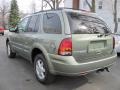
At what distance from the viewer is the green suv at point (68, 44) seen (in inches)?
158

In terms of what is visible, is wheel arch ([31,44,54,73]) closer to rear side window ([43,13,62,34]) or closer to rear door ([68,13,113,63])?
rear side window ([43,13,62,34])

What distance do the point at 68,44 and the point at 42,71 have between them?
116 cm

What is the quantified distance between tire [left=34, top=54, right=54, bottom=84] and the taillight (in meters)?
0.65

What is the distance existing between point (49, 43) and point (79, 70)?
901 millimetres

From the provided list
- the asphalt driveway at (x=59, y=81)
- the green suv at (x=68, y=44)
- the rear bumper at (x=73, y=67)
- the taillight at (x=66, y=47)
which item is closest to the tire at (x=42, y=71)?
the green suv at (x=68, y=44)

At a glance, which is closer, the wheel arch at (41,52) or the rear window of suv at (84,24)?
the rear window of suv at (84,24)

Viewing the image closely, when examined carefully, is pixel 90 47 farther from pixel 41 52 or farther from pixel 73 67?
pixel 41 52

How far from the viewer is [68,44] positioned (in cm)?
398

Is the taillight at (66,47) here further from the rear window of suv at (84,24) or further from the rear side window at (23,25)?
the rear side window at (23,25)

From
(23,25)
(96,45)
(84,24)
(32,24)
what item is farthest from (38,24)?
(96,45)

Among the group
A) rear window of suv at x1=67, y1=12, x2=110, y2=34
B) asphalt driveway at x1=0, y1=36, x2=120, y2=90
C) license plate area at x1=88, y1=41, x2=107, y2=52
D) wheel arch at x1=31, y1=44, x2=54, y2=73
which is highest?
rear window of suv at x1=67, y1=12, x2=110, y2=34

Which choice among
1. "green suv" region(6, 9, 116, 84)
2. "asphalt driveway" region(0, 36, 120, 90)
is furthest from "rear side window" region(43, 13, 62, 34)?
"asphalt driveway" region(0, 36, 120, 90)

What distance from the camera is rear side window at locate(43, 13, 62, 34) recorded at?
168 inches

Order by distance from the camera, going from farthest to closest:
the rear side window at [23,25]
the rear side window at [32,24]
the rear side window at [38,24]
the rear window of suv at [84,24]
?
the rear side window at [23,25]
the rear side window at [32,24]
the rear side window at [38,24]
the rear window of suv at [84,24]
